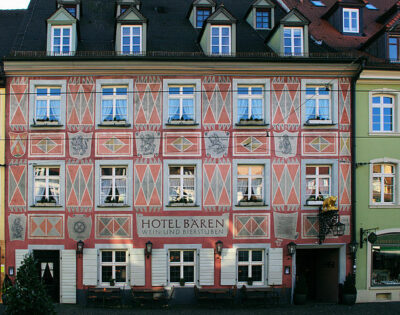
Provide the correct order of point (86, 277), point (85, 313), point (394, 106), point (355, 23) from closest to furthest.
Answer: point (85, 313) → point (86, 277) → point (394, 106) → point (355, 23)

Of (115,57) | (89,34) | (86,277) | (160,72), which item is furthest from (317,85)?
(86,277)

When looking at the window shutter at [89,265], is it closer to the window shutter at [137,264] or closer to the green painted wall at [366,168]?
the window shutter at [137,264]

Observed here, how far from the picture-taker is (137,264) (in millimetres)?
19906

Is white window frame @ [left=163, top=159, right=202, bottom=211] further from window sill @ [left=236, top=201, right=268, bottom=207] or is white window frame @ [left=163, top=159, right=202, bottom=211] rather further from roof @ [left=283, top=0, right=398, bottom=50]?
roof @ [left=283, top=0, right=398, bottom=50]

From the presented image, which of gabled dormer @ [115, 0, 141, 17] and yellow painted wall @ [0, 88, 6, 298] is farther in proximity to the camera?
gabled dormer @ [115, 0, 141, 17]

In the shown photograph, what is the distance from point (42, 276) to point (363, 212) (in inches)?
A: 501

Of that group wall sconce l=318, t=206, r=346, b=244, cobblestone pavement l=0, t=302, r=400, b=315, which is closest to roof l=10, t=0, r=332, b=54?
wall sconce l=318, t=206, r=346, b=244

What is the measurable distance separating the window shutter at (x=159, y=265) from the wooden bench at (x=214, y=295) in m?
1.41

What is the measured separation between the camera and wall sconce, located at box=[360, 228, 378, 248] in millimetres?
20250

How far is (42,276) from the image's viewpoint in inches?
796

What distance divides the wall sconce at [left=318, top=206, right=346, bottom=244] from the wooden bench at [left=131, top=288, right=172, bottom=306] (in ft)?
20.8

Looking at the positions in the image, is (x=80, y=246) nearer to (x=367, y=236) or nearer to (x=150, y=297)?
(x=150, y=297)

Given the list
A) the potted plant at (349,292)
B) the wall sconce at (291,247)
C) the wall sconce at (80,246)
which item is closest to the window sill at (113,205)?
the wall sconce at (80,246)

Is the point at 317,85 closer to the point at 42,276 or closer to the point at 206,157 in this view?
the point at 206,157
